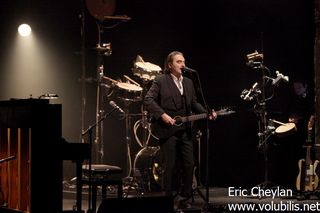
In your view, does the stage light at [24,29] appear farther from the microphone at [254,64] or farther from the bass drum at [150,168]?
the microphone at [254,64]

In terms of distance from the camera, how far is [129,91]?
11.0 m

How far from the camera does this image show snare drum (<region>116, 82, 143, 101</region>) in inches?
426

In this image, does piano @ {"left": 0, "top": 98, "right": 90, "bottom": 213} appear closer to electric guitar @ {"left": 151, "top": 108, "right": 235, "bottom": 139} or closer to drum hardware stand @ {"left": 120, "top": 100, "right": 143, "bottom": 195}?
electric guitar @ {"left": 151, "top": 108, "right": 235, "bottom": 139}

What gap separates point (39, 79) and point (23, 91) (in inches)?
15.8

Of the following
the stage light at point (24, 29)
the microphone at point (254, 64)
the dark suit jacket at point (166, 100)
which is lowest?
the dark suit jacket at point (166, 100)

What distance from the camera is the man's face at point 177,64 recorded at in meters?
9.02

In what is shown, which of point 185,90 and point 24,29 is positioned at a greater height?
point 24,29

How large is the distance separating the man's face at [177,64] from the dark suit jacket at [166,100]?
12cm

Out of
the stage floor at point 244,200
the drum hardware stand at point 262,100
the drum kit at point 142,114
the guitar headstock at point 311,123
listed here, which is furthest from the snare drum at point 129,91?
the guitar headstock at point 311,123

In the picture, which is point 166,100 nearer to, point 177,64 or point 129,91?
point 177,64

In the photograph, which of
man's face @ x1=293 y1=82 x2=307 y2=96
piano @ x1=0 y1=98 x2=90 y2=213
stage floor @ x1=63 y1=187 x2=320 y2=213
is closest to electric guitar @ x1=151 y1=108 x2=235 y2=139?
stage floor @ x1=63 y1=187 x2=320 y2=213

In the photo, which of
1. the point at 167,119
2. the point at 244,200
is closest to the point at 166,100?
the point at 167,119

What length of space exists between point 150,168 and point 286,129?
2.15m

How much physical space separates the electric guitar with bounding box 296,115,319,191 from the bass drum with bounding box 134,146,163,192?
6.99ft
